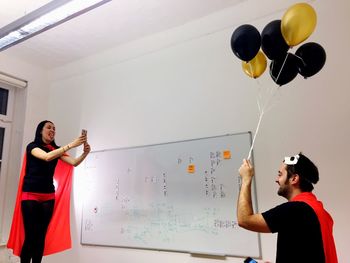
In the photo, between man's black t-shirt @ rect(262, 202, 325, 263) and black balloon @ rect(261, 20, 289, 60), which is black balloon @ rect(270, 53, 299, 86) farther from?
man's black t-shirt @ rect(262, 202, 325, 263)

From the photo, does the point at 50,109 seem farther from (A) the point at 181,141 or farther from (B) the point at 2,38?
(A) the point at 181,141

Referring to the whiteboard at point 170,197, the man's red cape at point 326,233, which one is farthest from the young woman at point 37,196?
the man's red cape at point 326,233

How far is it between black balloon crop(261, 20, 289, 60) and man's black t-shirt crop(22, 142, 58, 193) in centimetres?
198

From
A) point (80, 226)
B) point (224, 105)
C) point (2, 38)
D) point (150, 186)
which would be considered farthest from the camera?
point (80, 226)

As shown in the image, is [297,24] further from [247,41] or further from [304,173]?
[304,173]

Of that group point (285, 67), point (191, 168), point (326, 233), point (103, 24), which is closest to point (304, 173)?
point (326, 233)

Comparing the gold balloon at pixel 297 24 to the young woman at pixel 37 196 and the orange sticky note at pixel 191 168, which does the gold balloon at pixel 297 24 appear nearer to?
the orange sticky note at pixel 191 168

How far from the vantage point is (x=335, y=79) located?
7.33ft

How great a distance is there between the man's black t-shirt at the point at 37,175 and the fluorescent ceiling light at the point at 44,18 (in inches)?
37.4

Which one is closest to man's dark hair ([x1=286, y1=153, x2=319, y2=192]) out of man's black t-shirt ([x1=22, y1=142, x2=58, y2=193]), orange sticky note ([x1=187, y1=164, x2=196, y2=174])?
orange sticky note ([x1=187, y1=164, x2=196, y2=174])

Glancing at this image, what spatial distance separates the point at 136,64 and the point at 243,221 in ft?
7.80

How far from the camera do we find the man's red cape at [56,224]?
2516 millimetres

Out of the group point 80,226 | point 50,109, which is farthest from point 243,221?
point 50,109

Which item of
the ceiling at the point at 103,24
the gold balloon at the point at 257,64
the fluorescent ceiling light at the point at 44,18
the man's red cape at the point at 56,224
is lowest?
the man's red cape at the point at 56,224
